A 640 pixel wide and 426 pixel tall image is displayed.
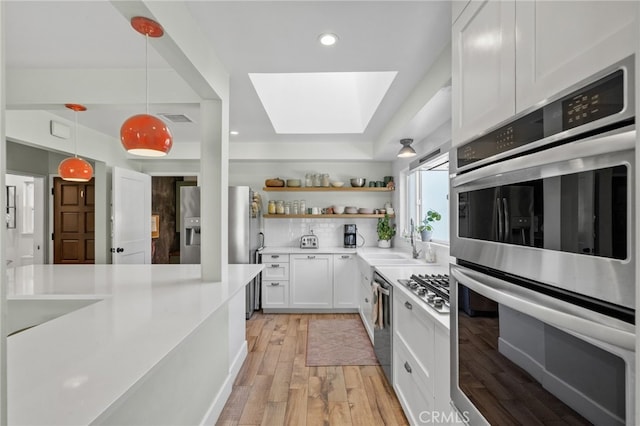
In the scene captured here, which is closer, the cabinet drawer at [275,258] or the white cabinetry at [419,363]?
the white cabinetry at [419,363]

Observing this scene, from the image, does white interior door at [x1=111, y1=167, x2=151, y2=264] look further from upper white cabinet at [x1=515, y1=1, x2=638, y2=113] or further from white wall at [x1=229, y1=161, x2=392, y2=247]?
upper white cabinet at [x1=515, y1=1, x2=638, y2=113]

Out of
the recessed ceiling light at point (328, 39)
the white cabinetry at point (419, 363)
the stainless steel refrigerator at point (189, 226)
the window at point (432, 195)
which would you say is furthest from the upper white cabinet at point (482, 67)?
the stainless steel refrigerator at point (189, 226)

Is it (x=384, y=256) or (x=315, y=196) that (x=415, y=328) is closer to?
(x=384, y=256)

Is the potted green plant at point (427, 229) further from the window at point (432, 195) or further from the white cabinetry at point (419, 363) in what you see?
the white cabinetry at point (419, 363)

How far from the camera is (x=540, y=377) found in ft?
2.67

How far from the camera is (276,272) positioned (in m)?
4.32

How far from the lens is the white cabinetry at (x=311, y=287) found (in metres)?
4.29

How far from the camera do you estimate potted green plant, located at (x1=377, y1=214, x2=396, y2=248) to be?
460 cm

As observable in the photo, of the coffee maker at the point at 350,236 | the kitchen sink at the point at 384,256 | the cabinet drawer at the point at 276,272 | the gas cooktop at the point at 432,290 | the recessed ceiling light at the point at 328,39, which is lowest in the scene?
the cabinet drawer at the point at 276,272

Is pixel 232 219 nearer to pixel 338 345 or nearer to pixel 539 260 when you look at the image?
pixel 338 345

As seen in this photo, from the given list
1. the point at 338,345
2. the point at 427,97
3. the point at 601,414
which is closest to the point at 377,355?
the point at 338,345

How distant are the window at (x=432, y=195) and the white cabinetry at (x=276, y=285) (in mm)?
1820

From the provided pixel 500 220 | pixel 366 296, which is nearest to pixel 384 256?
pixel 366 296

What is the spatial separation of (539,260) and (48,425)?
1.19 meters
